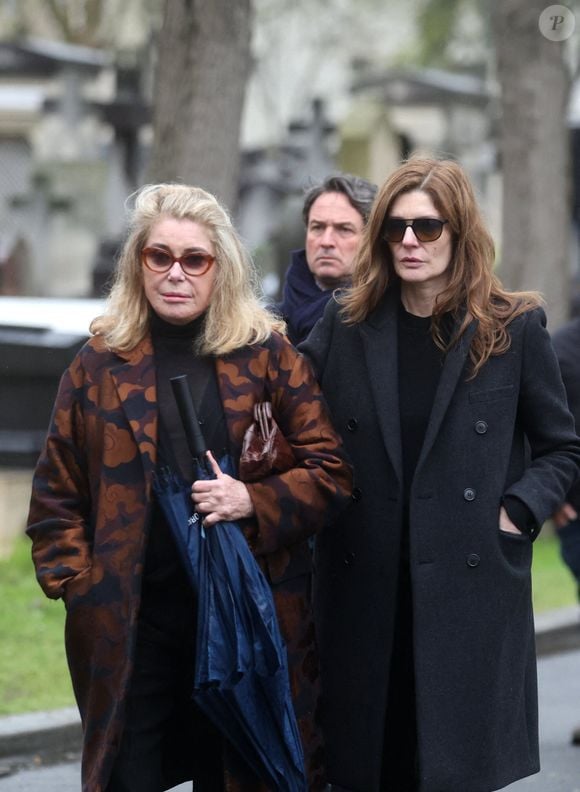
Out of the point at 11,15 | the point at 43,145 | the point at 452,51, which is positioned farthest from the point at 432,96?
the point at 11,15

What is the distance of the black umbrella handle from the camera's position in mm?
4160

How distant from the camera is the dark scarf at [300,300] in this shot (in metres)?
5.46

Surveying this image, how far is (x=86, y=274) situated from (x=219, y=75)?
11495 mm

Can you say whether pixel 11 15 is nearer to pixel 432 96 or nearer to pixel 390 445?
pixel 432 96

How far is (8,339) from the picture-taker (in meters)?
10.0

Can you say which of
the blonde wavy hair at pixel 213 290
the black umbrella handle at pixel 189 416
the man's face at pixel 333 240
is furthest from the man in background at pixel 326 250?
the black umbrella handle at pixel 189 416

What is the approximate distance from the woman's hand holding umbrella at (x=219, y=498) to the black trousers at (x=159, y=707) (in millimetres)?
278

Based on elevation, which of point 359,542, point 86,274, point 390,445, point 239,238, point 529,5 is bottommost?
point 86,274

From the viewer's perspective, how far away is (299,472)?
4250 mm

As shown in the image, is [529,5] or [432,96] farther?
[432,96]

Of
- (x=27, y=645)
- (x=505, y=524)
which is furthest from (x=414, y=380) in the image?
(x=27, y=645)

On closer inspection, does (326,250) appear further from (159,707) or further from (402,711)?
(159,707)

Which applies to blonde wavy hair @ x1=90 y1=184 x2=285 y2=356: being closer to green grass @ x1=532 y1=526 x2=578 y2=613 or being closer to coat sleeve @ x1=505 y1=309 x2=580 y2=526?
coat sleeve @ x1=505 y1=309 x2=580 y2=526

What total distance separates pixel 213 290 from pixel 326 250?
4.31 feet
